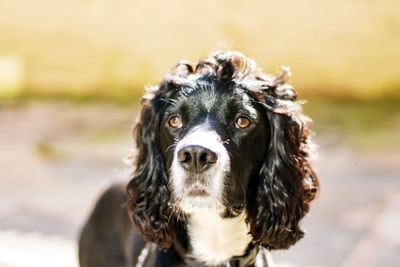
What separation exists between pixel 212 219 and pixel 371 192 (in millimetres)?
3954

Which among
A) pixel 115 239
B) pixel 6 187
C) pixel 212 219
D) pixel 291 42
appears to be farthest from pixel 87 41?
pixel 212 219

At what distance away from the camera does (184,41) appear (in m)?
9.76

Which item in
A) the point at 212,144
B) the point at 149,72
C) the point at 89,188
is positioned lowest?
the point at 212,144

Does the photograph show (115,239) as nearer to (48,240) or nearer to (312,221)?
(48,240)

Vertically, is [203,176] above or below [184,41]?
below

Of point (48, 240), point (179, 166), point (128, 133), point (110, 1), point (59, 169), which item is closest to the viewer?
point (179, 166)

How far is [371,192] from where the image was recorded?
6.21 metres

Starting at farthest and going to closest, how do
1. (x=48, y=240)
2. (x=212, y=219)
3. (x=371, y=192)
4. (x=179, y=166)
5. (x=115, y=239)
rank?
(x=371, y=192), (x=48, y=240), (x=115, y=239), (x=212, y=219), (x=179, y=166)

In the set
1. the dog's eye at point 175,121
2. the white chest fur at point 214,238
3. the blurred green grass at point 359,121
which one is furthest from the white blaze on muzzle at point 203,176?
the blurred green grass at point 359,121

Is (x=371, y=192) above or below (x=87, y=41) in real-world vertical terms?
below

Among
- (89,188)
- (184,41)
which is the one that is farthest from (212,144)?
(184,41)

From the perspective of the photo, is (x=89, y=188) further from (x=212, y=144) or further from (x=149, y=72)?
(x=212, y=144)

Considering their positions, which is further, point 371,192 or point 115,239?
point 371,192

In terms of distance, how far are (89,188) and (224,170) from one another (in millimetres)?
4390
